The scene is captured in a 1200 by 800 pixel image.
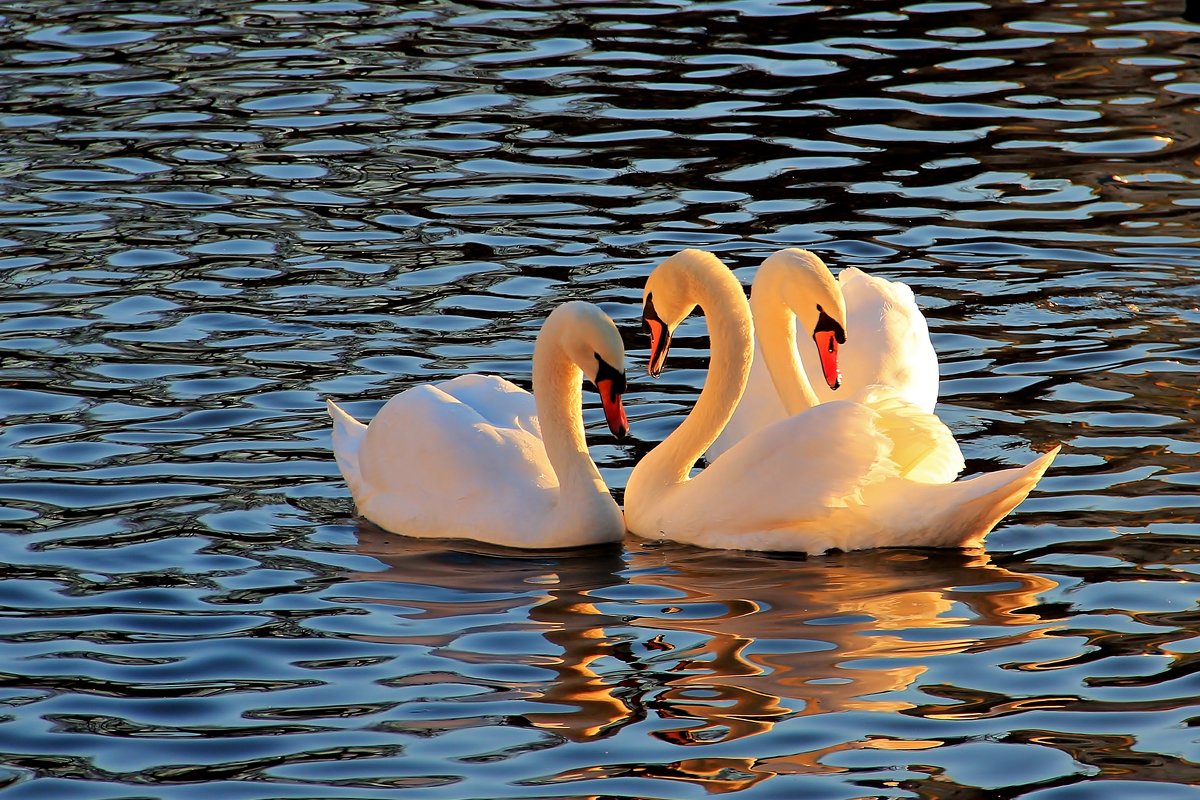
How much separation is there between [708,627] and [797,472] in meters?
1.14

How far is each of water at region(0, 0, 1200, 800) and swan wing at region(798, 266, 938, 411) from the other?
15.3 inches

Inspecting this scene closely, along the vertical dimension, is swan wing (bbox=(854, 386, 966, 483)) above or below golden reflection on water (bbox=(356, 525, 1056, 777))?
above

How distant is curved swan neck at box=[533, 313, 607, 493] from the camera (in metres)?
8.52

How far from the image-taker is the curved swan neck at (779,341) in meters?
9.22

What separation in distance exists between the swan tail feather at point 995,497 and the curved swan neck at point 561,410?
1534mm

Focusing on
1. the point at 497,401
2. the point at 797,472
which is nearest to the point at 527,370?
the point at 497,401

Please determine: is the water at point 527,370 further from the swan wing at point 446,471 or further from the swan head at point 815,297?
the swan head at point 815,297

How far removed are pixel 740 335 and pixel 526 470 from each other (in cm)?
109

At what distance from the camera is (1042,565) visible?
26.4 feet

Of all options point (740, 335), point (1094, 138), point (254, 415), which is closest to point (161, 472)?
point (254, 415)

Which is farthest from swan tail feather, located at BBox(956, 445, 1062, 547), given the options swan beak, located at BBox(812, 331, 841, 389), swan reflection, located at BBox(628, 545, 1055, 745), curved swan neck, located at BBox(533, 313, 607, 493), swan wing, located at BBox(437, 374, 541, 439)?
swan wing, located at BBox(437, 374, 541, 439)

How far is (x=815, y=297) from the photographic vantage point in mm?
8930

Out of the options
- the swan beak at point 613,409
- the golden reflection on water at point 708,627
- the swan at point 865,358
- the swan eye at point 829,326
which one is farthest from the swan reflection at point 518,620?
the swan at point 865,358

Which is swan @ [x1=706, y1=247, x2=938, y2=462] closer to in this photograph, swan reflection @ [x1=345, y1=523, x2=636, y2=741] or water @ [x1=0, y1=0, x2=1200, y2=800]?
water @ [x1=0, y1=0, x2=1200, y2=800]
